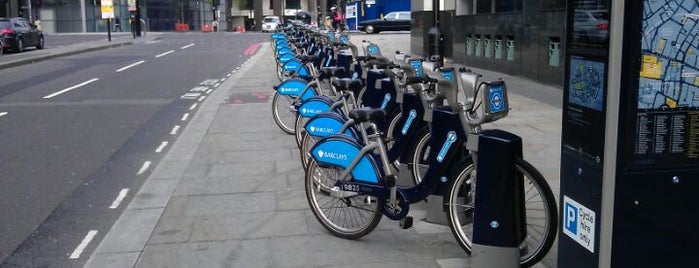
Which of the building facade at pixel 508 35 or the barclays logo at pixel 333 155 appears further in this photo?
the building facade at pixel 508 35

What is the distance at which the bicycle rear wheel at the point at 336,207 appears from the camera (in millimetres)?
4879

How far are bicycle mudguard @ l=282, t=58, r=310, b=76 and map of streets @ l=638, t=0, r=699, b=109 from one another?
7132mm

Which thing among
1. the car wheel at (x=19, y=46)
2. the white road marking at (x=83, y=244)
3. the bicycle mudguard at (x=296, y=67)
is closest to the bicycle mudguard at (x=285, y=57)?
the bicycle mudguard at (x=296, y=67)

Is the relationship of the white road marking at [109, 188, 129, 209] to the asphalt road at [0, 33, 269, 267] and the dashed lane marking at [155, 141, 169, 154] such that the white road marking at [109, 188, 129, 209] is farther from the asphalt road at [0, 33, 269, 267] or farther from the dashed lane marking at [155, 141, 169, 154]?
the dashed lane marking at [155, 141, 169, 154]

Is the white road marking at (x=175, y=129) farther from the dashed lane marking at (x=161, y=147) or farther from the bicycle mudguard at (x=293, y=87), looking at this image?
the bicycle mudguard at (x=293, y=87)

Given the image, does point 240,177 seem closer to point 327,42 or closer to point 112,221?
point 112,221

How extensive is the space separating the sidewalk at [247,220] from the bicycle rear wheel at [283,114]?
142 millimetres

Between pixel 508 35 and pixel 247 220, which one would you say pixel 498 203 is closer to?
pixel 247 220

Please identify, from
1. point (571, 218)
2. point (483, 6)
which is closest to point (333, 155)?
point (571, 218)

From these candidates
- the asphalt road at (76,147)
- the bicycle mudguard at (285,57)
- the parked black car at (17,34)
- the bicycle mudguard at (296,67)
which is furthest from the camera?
the parked black car at (17,34)

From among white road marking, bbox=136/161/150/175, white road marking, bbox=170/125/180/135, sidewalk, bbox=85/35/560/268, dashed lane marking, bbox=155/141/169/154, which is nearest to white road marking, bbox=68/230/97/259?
sidewalk, bbox=85/35/560/268

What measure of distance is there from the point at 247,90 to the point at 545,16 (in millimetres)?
6132

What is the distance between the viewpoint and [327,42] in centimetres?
1191

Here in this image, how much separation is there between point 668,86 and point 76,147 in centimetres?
756
